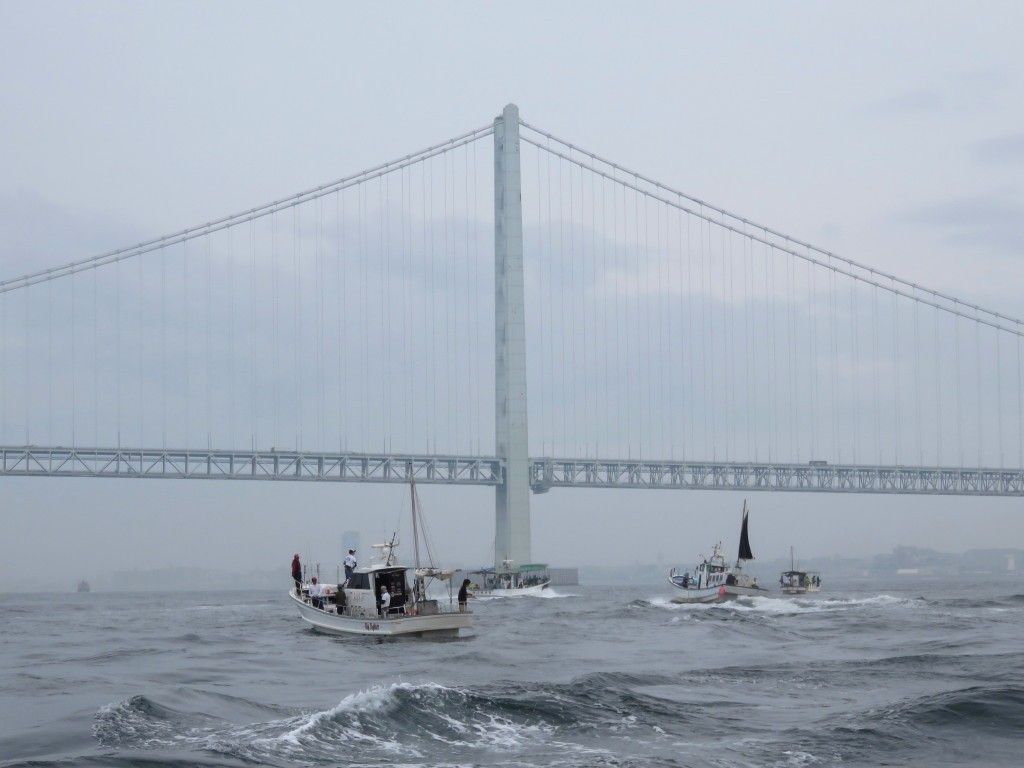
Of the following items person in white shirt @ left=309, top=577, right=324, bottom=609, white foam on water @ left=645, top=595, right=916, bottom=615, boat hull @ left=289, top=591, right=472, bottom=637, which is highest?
person in white shirt @ left=309, top=577, right=324, bottom=609

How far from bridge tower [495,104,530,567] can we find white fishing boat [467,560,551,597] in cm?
67

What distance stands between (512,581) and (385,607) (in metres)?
44.8

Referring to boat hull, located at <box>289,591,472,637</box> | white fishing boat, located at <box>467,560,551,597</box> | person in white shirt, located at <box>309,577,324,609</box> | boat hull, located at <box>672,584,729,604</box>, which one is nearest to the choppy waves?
boat hull, located at <box>289,591,472,637</box>

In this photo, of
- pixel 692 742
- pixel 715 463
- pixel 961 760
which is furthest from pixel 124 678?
pixel 715 463

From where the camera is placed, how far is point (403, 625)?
115ft

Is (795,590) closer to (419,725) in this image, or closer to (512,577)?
(512,577)

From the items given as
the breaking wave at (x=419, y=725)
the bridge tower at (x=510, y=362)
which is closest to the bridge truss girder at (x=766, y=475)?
the bridge tower at (x=510, y=362)

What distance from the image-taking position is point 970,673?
23953 millimetres

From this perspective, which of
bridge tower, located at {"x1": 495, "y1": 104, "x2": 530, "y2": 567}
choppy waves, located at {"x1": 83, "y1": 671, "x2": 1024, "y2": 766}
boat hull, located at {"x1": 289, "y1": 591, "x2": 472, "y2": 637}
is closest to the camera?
choppy waves, located at {"x1": 83, "y1": 671, "x2": 1024, "y2": 766}

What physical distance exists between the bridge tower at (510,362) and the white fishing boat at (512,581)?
2.21 feet

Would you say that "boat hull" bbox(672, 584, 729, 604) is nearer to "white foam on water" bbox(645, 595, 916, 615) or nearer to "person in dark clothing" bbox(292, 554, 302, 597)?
"white foam on water" bbox(645, 595, 916, 615)

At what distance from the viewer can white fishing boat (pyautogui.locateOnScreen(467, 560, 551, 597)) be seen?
7844cm

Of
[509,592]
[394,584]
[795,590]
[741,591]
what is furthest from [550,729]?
[509,592]

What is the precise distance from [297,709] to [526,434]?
62.8 m
